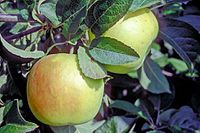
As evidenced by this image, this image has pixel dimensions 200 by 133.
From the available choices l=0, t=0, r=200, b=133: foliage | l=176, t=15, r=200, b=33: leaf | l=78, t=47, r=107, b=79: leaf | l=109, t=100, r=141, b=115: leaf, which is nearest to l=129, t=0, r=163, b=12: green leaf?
l=0, t=0, r=200, b=133: foliage

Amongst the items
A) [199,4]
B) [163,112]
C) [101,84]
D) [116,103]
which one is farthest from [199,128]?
[101,84]

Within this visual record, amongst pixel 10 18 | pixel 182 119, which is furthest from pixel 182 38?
pixel 10 18

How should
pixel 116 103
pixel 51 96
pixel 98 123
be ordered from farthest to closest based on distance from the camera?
pixel 116 103, pixel 98 123, pixel 51 96

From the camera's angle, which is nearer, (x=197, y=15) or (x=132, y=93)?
(x=197, y=15)

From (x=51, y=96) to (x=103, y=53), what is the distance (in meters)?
0.10

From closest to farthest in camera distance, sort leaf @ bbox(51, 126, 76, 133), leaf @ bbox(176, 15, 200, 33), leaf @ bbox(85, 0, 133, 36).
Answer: leaf @ bbox(85, 0, 133, 36) → leaf @ bbox(51, 126, 76, 133) → leaf @ bbox(176, 15, 200, 33)

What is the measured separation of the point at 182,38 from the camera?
1.10m

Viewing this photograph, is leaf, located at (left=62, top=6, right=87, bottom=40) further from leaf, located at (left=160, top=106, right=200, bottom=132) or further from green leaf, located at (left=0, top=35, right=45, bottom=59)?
leaf, located at (left=160, top=106, right=200, bottom=132)

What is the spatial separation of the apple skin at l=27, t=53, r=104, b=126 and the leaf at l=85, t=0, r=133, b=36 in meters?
0.06

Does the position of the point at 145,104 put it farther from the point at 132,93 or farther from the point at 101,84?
the point at 101,84

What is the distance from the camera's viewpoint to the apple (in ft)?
2.52

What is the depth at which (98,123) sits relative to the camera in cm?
96

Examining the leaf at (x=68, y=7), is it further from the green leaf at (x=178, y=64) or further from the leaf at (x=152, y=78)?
the green leaf at (x=178, y=64)

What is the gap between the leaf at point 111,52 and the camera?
0.73 m
